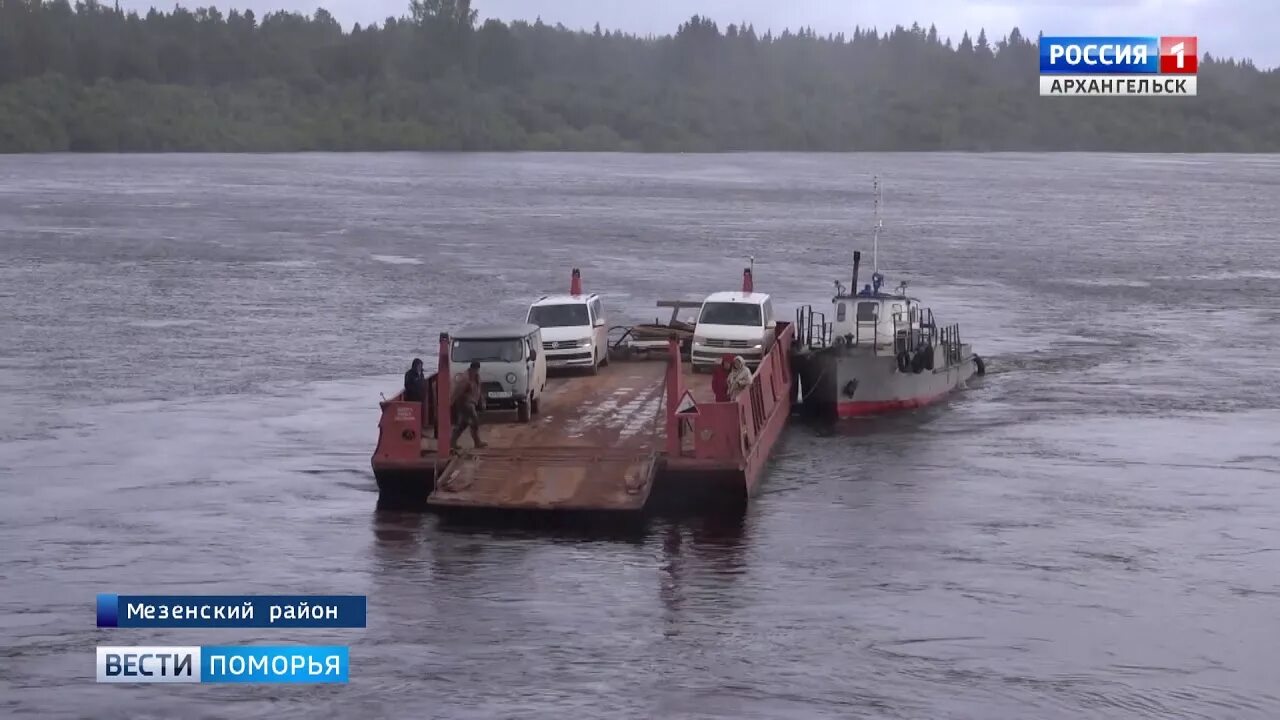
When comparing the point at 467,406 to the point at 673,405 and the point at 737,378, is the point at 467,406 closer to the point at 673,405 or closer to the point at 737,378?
the point at 673,405

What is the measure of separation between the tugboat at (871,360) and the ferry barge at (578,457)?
30.7 ft

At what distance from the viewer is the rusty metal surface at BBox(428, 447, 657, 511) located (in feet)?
94.2

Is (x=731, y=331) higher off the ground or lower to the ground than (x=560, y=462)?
higher

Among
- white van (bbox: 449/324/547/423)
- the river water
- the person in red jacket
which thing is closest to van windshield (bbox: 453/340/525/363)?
white van (bbox: 449/324/547/423)

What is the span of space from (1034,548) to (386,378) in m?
22.3

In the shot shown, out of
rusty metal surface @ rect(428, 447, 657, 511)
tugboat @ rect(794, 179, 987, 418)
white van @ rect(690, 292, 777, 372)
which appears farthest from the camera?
tugboat @ rect(794, 179, 987, 418)

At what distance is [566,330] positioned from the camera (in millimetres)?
38688

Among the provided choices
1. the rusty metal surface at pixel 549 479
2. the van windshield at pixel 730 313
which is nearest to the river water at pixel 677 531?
the rusty metal surface at pixel 549 479

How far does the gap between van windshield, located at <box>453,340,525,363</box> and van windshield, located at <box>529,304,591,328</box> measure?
215 inches

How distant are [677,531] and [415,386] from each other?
17.9 ft

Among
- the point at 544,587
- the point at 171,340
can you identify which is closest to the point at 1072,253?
the point at 171,340

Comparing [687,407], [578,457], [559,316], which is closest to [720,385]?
[687,407]

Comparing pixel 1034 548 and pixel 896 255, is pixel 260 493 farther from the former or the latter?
pixel 896 255

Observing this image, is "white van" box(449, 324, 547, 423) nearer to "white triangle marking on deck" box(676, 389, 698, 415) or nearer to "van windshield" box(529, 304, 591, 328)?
"white triangle marking on deck" box(676, 389, 698, 415)
